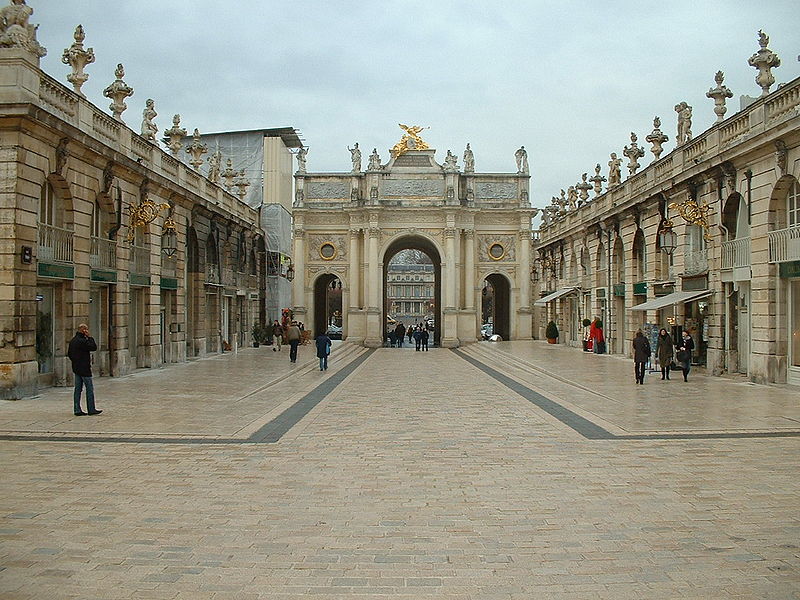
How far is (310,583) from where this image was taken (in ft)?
17.4

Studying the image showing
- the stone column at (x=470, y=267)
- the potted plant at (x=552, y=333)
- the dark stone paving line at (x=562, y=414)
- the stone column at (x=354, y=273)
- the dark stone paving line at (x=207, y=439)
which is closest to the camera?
the dark stone paving line at (x=207, y=439)

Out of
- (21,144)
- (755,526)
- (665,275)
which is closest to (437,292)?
(665,275)

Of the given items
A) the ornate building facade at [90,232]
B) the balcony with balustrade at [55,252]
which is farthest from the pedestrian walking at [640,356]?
the balcony with balustrade at [55,252]

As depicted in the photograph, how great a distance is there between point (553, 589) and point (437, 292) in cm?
4857

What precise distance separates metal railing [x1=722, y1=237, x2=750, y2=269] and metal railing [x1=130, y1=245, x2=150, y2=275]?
1655 cm

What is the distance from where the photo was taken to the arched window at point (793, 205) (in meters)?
17.7

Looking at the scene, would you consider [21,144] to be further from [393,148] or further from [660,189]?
[393,148]

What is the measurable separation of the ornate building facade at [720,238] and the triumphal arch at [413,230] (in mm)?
15550

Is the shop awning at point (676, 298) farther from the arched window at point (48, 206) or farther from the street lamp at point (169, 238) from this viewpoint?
the arched window at point (48, 206)

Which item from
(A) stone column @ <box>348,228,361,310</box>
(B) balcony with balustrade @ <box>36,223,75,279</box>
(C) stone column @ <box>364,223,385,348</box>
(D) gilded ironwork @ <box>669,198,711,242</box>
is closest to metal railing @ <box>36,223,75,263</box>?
(B) balcony with balustrade @ <box>36,223,75,279</box>

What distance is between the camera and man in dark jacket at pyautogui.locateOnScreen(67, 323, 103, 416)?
1270 cm

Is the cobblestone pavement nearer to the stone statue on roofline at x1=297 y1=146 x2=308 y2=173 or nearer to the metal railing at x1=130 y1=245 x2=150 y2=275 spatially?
the metal railing at x1=130 y1=245 x2=150 y2=275

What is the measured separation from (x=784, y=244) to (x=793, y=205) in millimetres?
990

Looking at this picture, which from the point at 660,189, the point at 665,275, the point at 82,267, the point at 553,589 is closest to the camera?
the point at 553,589
